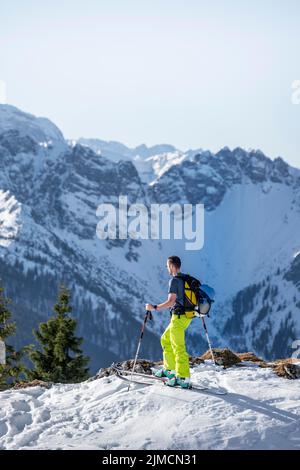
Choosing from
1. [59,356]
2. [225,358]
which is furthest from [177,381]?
[59,356]

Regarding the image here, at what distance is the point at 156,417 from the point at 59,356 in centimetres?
1982

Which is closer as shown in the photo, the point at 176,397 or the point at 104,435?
the point at 104,435

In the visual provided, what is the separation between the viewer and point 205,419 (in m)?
15.0

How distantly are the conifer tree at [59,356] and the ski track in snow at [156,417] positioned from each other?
15.3 meters

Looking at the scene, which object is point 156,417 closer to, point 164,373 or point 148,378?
point 164,373

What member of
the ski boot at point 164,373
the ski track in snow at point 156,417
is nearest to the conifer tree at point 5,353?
the ski track in snow at point 156,417

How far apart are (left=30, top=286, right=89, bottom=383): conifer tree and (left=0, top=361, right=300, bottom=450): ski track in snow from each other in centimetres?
1527

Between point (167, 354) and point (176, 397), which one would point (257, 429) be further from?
point (167, 354)

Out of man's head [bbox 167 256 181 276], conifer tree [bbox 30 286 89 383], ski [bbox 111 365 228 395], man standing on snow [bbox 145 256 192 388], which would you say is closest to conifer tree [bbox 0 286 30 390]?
conifer tree [bbox 30 286 89 383]

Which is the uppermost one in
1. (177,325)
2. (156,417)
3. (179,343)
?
(177,325)

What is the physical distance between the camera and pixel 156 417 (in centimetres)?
1534

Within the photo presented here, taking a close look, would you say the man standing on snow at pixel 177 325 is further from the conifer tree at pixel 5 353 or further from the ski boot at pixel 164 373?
the conifer tree at pixel 5 353
